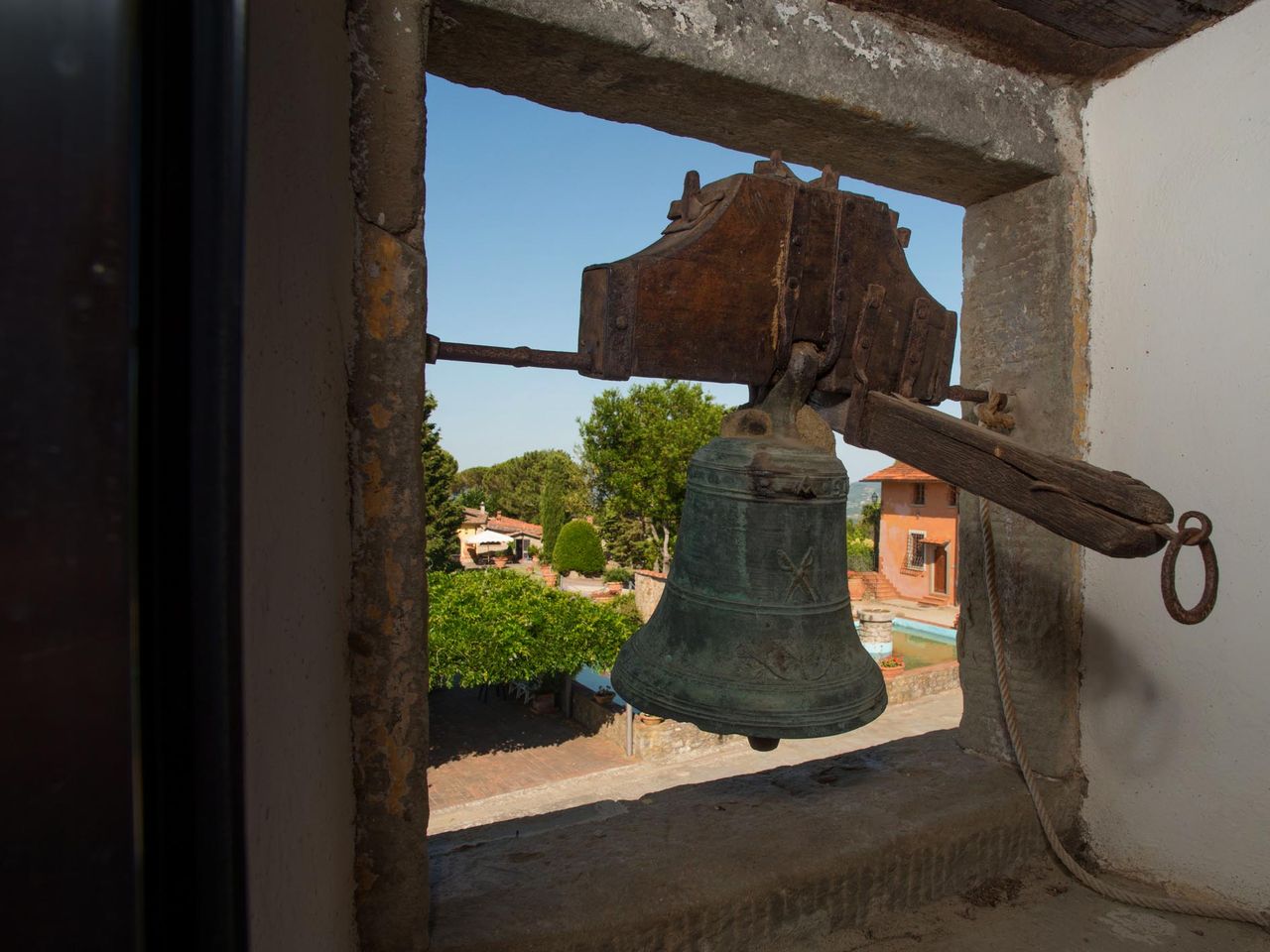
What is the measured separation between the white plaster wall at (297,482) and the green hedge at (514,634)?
10790mm

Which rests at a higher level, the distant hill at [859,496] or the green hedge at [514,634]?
the green hedge at [514,634]

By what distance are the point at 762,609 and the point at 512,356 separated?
635mm

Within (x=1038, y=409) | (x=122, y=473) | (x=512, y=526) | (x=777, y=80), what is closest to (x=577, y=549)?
(x=512, y=526)

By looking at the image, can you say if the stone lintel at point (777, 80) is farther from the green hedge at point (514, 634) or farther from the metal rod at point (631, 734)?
the metal rod at point (631, 734)

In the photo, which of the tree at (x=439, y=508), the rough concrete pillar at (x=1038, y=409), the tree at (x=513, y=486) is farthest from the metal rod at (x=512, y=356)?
the tree at (x=513, y=486)

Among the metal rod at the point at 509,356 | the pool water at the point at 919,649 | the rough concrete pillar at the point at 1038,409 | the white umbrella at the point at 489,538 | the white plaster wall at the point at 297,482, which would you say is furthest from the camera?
the white umbrella at the point at 489,538

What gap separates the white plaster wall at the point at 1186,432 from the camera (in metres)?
1.80

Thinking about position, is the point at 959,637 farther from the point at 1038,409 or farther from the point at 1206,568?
the point at 1206,568

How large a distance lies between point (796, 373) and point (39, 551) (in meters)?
1.36

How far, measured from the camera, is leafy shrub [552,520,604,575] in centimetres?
2077

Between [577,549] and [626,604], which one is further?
[577,549]

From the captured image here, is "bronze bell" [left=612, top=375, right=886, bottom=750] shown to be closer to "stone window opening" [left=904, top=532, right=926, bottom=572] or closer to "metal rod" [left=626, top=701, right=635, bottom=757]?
"metal rod" [left=626, top=701, right=635, bottom=757]

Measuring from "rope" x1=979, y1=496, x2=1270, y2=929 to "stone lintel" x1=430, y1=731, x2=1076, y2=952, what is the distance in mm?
79

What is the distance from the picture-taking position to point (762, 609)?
1.45m
